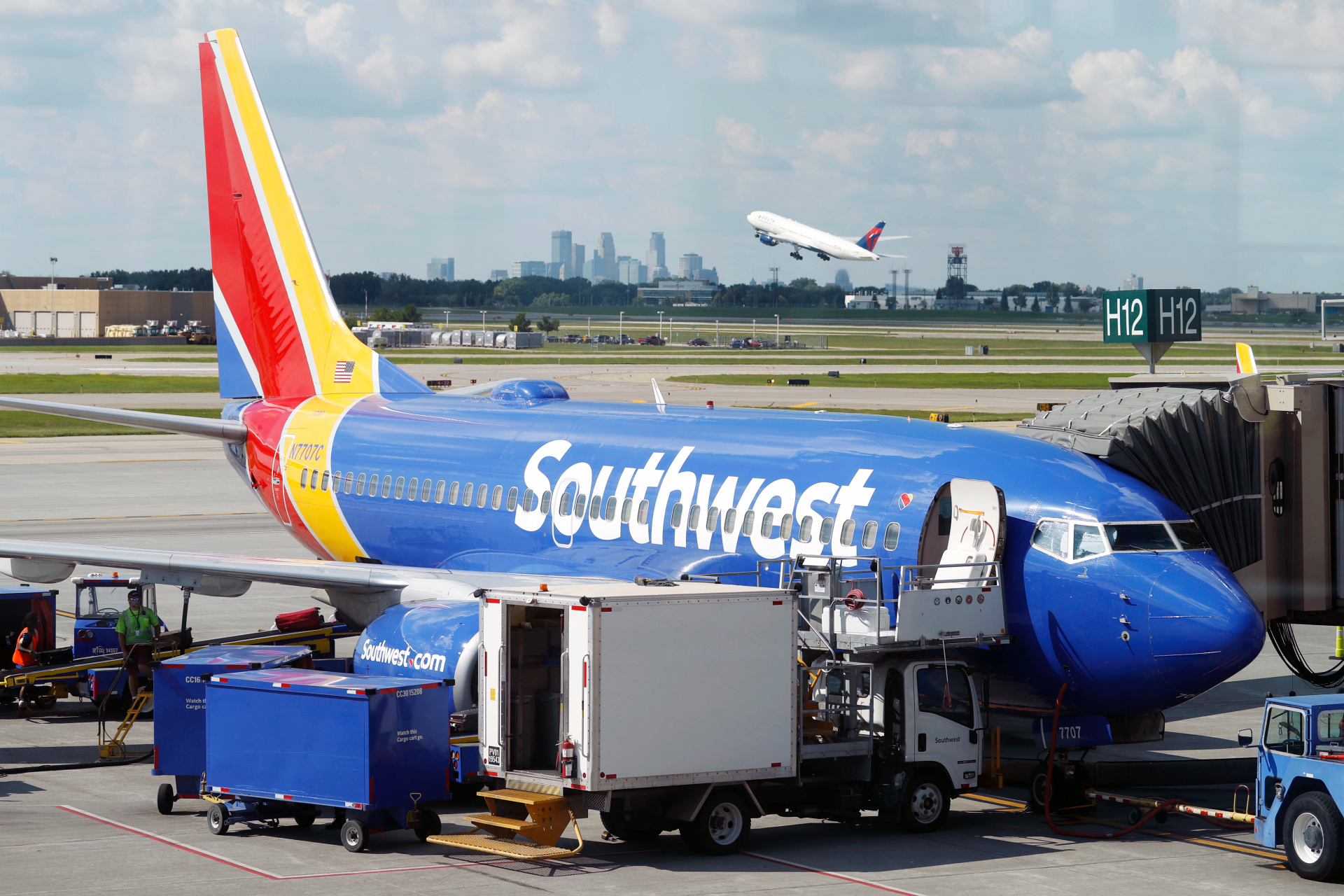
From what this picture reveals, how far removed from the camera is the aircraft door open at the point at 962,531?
1812 cm

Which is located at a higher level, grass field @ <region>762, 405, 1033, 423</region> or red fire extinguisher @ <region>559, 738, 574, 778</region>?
grass field @ <region>762, 405, 1033, 423</region>

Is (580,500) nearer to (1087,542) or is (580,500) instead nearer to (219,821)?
(219,821)

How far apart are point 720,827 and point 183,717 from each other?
685cm

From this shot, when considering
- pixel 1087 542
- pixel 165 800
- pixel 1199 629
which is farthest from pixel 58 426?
pixel 1199 629

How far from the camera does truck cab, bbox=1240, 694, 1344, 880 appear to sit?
1545 centimetres

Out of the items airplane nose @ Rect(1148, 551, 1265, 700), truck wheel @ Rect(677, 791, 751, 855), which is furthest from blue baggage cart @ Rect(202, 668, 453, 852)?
airplane nose @ Rect(1148, 551, 1265, 700)

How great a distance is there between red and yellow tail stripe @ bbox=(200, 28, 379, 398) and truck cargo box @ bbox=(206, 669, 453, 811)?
14.5 metres

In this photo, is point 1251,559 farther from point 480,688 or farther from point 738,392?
point 738,392

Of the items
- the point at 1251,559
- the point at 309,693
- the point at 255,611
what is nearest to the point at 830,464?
the point at 1251,559

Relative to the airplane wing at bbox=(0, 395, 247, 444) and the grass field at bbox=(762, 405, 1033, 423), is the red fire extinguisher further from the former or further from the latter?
the grass field at bbox=(762, 405, 1033, 423)

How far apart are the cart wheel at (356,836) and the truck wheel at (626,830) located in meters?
2.54

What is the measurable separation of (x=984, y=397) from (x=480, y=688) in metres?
83.7

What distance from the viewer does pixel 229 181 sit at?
32906 mm

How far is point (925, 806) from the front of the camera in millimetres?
17828
